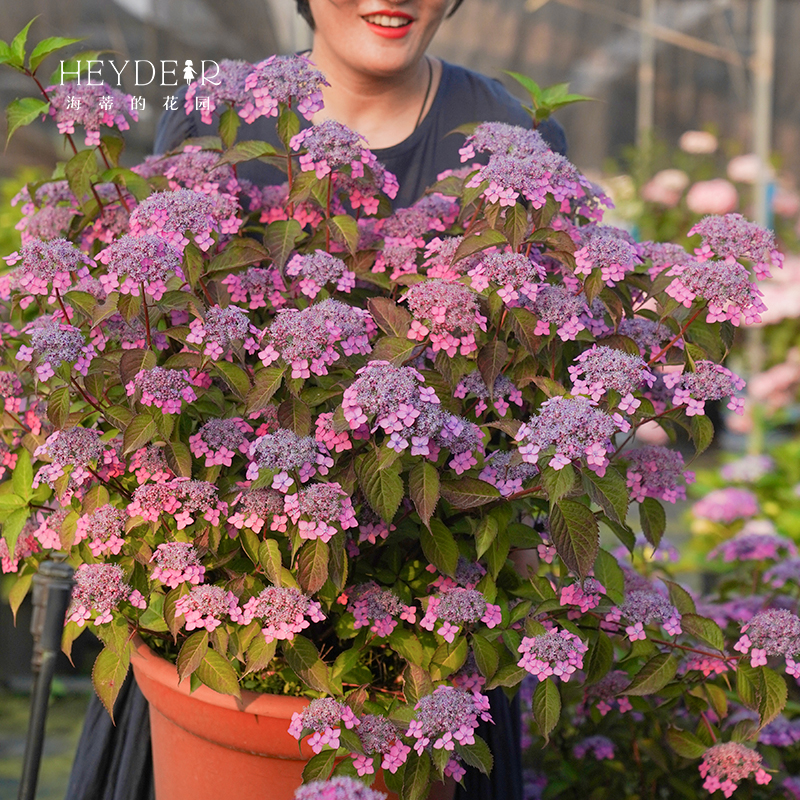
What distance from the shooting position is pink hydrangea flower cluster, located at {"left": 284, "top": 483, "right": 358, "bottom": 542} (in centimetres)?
97

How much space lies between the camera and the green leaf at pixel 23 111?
119cm

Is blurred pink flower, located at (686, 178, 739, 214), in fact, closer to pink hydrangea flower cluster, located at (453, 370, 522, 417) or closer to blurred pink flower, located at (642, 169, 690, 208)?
blurred pink flower, located at (642, 169, 690, 208)

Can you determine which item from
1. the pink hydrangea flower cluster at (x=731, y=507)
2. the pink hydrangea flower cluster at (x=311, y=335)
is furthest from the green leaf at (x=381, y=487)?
the pink hydrangea flower cluster at (x=731, y=507)

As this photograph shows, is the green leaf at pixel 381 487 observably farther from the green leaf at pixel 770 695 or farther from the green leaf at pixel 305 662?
the green leaf at pixel 770 695

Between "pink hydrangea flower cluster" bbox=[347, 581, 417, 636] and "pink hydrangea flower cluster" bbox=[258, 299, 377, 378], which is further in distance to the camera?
"pink hydrangea flower cluster" bbox=[347, 581, 417, 636]

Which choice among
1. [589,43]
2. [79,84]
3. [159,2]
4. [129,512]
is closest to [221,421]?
[129,512]

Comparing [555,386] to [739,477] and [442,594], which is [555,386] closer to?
[442,594]

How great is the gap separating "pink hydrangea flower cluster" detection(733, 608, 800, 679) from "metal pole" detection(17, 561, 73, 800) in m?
0.97

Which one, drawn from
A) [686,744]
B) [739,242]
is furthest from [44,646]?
[739,242]

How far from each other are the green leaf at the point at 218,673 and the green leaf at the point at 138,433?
242mm

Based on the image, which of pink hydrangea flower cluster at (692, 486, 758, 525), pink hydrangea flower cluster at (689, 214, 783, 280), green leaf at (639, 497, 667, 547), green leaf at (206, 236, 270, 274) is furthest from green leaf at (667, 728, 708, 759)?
pink hydrangea flower cluster at (692, 486, 758, 525)

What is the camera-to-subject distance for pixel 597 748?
5.48 feet

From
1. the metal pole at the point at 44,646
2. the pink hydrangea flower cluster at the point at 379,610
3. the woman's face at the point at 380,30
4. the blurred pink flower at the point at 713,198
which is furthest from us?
the blurred pink flower at the point at 713,198

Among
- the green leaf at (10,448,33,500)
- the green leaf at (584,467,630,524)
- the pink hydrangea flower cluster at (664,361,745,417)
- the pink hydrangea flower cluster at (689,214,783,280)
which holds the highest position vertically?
the pink hydrangea flower cluster at (689,214,783,280)
